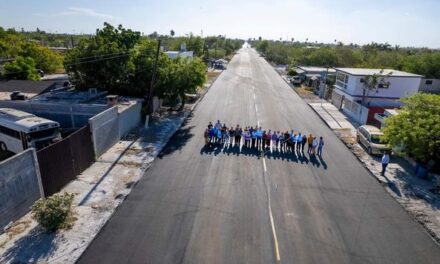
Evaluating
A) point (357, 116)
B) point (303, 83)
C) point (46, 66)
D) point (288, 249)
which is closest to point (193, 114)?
point (357, 116)

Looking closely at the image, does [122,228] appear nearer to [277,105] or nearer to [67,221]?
[67,221]

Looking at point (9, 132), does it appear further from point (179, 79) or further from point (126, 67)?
point (179, 79)

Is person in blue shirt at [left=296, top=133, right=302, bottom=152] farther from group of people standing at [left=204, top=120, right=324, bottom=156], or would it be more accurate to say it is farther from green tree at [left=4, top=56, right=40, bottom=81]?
green tree at [left=4, top=56, right=40, bottom=81]

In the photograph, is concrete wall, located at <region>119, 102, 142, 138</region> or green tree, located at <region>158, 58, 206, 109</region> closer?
concrete wall, located at <region>119, 102, 142, 138</region>

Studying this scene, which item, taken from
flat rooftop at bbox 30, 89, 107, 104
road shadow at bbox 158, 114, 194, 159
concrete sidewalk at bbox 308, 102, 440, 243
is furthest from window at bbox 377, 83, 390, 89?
flat rooftop at bbox 30, 89, 107, 104

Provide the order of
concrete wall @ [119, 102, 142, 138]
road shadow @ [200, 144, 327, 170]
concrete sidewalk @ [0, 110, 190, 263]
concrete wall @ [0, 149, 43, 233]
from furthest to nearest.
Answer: concrete wall @ [119, 102, 142, 138] < road shadow @ [200, 144, 327, 170] < concrete wall @ [0, 149, 43, 233] < concrete sidewalk @ [0, 110, 190, 263]

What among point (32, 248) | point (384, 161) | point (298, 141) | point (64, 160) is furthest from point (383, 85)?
point (32, 248)

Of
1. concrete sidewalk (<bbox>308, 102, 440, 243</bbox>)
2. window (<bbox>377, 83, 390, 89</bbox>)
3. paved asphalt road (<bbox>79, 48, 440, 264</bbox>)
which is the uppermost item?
window (<bbox>377, 83, 390, 89</bbox>)

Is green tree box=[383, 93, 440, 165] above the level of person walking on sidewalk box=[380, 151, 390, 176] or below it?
above
